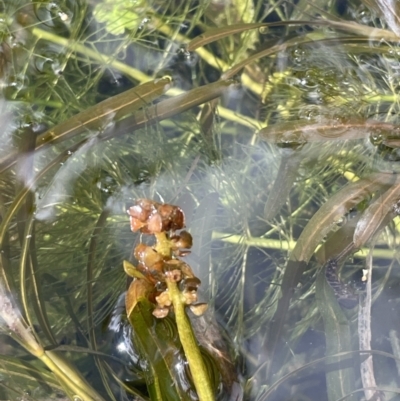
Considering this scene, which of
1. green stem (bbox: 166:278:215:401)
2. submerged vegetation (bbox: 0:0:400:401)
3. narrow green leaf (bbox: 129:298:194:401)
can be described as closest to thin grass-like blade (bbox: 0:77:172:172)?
submerged vegetation (bbox: 0:0:400:401)

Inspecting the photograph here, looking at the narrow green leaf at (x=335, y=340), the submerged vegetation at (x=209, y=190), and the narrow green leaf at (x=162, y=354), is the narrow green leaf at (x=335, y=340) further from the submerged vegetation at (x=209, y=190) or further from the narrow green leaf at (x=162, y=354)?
the narrow green leaf at (x=162, y=354)

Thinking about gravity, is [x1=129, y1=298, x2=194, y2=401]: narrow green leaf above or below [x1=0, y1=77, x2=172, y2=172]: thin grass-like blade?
below

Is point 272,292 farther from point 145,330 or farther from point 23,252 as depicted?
point 23,252

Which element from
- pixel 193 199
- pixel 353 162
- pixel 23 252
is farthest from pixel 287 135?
pixel 23 252

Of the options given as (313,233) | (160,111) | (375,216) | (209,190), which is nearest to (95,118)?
(160,111)

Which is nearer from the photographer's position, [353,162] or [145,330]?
[145,330]

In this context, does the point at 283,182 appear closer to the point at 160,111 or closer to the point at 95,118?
the point at 160,111

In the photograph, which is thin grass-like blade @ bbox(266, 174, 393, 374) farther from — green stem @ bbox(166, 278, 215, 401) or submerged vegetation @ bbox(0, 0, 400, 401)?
green stem @ bbox(166, 278, 215, 401)
